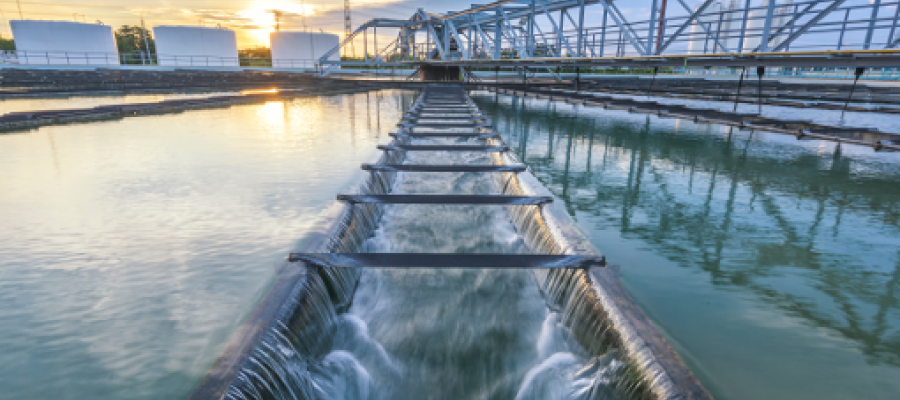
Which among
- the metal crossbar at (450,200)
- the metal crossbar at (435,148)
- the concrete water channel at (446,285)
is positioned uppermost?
the metal crossbar at (435,148)

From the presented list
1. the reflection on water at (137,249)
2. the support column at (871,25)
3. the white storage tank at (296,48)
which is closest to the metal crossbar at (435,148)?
the reflection on water at (137,249)

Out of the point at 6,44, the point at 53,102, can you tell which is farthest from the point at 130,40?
the point at 53,102

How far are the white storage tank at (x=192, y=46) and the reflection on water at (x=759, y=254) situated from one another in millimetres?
43836

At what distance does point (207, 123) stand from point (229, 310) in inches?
348

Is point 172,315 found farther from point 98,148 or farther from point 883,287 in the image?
point 98,148

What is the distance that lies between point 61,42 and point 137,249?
46889mm

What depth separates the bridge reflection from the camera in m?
2.82

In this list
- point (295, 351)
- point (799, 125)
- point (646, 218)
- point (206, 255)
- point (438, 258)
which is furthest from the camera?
point (799, 125)

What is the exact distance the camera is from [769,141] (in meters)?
9.12

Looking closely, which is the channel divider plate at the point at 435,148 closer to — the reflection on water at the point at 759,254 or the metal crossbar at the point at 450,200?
the reflection on water at the point at 759,254

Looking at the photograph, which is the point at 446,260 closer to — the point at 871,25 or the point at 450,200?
the point at 450,200

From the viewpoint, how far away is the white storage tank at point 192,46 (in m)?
40.6

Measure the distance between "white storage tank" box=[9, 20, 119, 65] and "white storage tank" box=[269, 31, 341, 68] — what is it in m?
13.8

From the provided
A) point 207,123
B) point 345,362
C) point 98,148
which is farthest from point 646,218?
point 207,123
